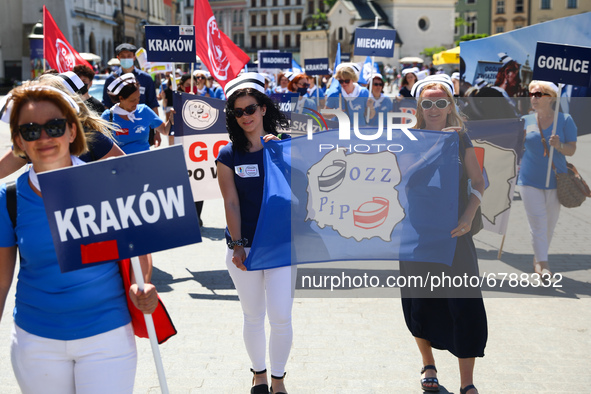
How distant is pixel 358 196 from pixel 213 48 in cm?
610

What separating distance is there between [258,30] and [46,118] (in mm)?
143643

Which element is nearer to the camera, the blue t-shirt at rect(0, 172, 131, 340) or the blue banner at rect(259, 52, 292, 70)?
the blue t-shirt at rect(0, 172, 131, 340)

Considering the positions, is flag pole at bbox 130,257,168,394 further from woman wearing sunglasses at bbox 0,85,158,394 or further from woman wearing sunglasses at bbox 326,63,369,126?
woman wearing sunglasses at bbox 326,63,369,126

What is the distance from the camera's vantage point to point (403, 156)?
14.8ft

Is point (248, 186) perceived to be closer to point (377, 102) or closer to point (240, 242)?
point (240, 242)

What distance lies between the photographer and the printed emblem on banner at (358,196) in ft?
14.8

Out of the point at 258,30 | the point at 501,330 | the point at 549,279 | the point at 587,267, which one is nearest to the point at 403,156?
the point at 501,330

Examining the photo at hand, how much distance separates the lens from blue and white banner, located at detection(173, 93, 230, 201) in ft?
26.7

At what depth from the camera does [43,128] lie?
285 cm

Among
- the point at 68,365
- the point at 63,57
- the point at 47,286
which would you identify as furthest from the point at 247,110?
the point at 63,57

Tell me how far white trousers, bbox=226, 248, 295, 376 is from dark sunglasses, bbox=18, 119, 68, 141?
1.77 metres

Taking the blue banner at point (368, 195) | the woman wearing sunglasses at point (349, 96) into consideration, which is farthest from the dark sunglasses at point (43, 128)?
the woman wearing sunglasses at point (349, 96)

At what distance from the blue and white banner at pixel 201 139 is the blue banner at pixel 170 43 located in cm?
193

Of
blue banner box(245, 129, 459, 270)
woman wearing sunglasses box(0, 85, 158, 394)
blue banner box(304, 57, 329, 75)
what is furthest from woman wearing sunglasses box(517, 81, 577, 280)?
blue banner box(304, 57, 329, 75)
